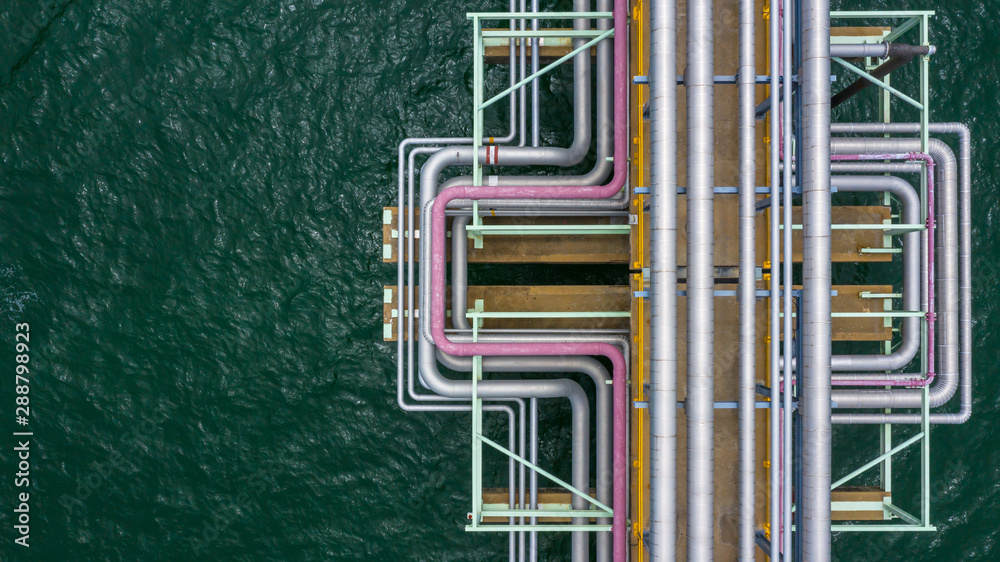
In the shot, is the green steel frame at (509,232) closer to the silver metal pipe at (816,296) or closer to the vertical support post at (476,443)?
the vertical support post at (476,443)

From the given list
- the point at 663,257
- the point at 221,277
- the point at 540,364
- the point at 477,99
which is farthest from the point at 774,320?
the point at 221,277

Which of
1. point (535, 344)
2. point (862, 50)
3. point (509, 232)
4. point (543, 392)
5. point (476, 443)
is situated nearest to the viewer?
point (862, 50)

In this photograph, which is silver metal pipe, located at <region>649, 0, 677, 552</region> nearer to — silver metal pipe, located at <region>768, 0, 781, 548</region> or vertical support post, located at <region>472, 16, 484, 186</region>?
silver metal pipe, located at <region>768, 0, 781, 548</region>

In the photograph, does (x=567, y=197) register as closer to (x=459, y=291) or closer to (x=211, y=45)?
(x=459, y=291)

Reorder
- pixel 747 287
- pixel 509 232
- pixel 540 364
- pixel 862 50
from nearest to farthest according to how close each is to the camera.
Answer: pixel 747 287, pixel 862 50, pixel 509 232, pixel 540 364

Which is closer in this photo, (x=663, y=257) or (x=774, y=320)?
(x=774, y=320)

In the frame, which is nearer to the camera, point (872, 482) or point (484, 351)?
point (484, 351)

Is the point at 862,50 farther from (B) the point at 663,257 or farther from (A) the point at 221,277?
(A) the point at 221,277

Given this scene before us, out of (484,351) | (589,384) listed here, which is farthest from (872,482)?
(484,351)
